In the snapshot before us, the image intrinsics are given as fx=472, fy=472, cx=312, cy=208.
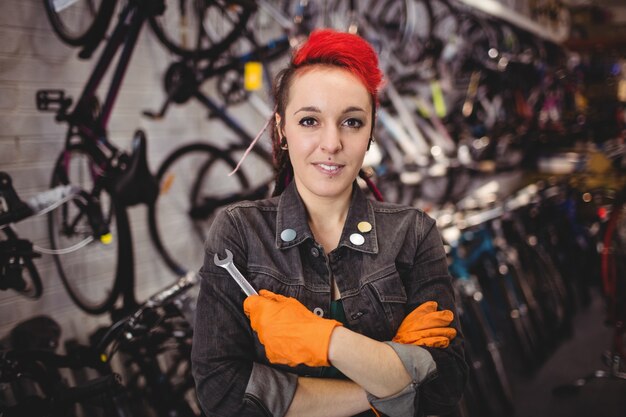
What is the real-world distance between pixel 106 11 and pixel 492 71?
4708 millimetres

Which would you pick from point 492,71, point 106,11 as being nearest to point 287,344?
point 106,11

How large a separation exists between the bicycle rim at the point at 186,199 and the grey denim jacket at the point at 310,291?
4.01 ft

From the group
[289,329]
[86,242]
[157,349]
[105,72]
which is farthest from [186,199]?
[289,329]

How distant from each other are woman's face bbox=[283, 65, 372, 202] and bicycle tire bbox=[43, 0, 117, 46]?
45.7 inches

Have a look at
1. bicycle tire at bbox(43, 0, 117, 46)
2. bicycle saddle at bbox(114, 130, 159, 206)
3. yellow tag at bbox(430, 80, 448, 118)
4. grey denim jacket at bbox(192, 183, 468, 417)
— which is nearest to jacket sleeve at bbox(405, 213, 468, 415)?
grey denim jacket at bbox(192, 183, 468, 417)

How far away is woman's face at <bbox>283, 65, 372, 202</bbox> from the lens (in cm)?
120

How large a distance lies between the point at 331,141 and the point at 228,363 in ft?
1.92

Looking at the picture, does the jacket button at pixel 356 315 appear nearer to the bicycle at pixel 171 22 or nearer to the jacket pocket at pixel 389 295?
the jacket pocket at pixel 389 295

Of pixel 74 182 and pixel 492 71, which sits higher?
pixel 492 71

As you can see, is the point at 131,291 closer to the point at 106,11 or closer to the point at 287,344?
the point at 106,11

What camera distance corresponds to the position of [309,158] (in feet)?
4.02

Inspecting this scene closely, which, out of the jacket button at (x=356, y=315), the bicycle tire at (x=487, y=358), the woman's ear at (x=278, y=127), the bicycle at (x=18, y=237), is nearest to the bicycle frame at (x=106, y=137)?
the bicycle at (x=18, y=237)

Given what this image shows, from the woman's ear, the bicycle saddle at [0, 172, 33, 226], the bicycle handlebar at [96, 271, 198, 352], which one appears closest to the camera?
the woman's ear

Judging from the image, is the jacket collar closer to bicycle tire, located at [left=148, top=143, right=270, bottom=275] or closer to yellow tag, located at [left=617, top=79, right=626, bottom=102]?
bicycle tire, located at [left=148, top=143, right=270, bottom=275]
